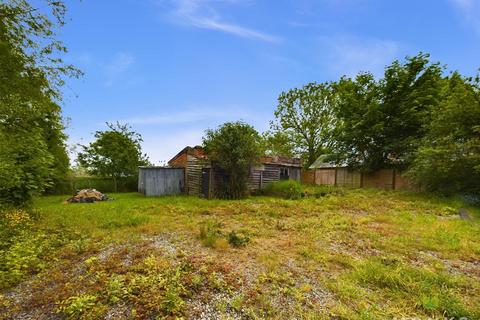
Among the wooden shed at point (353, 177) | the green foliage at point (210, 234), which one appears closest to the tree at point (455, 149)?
the wooden shed at point (353, 177)

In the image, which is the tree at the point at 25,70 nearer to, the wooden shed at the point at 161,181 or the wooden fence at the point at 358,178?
the wooden shed at the point at 161,181

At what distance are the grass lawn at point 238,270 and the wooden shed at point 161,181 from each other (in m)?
6.87

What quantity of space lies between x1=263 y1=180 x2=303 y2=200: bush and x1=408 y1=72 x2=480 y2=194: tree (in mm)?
5486

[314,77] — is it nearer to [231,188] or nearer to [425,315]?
[231,188]

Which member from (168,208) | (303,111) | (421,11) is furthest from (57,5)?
(303,111)

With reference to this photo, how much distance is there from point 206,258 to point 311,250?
1.93 m

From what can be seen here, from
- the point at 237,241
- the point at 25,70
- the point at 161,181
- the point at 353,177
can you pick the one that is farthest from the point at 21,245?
the point at 353,177

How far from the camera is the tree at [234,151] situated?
11023mm

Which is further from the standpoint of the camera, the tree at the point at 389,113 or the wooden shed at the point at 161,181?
the tree at the point at 389,113

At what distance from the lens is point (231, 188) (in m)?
11.6

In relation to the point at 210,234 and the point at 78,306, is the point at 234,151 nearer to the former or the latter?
the point at 210,234

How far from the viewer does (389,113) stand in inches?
576

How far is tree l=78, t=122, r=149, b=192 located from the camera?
16.7 metres

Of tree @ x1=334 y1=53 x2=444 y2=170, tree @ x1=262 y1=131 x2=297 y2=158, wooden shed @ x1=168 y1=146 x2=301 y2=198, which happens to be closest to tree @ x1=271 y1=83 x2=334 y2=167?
tree @ x1=262 y1=131 x2=297 y2=158
